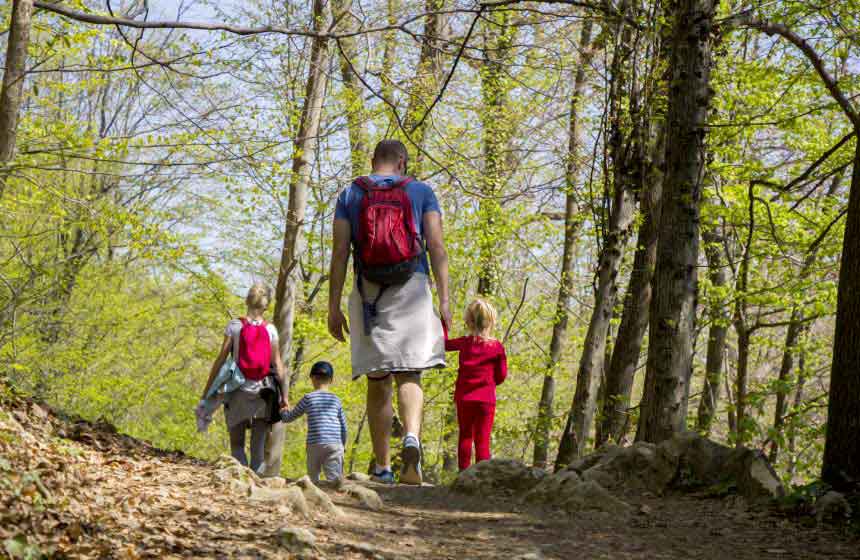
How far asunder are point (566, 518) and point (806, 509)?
131 centimetres

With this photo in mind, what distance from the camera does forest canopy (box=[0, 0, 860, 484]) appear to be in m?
6.19

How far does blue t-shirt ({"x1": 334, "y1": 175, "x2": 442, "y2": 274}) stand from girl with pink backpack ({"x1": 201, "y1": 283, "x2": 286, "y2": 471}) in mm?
1857

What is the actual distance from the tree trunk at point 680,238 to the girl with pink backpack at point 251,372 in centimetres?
304

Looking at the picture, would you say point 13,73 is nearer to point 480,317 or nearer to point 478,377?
point 480,317

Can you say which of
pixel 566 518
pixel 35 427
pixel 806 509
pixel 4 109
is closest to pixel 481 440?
pixel 566 518

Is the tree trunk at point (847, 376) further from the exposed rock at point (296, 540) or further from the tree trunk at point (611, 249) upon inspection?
the tree trunk at point (611, 249)

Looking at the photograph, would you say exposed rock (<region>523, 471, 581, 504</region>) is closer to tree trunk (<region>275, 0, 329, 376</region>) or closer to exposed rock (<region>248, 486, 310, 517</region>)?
exposed rock (<region>248, 486, 310, 517</region>)

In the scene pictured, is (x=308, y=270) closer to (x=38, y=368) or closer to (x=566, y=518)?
(x=38, y=368)

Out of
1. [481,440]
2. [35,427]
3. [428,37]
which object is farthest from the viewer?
[481,440]

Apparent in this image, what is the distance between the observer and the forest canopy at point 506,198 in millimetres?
6191

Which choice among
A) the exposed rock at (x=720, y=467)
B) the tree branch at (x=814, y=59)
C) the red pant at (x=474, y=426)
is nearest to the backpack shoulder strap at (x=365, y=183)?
the red pant at (x=474, y=426)

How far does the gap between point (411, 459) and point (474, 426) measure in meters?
1.90

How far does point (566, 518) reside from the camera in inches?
187

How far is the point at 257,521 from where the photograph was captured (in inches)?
136
